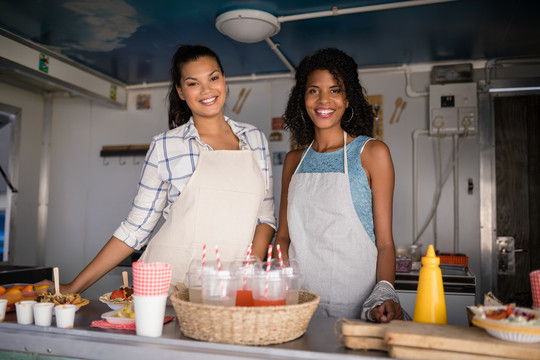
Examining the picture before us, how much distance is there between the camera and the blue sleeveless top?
1787 millimetres

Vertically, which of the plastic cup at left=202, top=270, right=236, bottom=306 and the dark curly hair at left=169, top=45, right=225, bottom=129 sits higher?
the dark curly hair at left=169, top=45, right=225, bottom=129

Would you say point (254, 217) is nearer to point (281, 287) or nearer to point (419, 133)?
point (281, 287)

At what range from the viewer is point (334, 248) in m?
1.77

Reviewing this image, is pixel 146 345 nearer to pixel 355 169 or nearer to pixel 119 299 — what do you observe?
pixel 119 299

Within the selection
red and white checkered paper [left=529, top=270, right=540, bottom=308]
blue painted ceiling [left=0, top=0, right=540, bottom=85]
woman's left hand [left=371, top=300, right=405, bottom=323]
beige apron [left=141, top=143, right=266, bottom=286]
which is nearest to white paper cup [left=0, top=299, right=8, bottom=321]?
beige apron [left=141, top=143, right=266, bottom=286]

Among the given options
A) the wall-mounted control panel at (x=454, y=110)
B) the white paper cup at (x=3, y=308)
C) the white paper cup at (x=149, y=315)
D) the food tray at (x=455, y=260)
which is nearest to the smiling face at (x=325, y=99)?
the white paper cup at (x=149, y=315)

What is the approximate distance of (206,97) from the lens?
5.98 feet

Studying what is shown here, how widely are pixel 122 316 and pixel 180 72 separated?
959mm

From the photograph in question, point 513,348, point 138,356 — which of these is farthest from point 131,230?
point 513,348

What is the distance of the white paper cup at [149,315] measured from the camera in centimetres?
120

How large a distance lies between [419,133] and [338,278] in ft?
8.01

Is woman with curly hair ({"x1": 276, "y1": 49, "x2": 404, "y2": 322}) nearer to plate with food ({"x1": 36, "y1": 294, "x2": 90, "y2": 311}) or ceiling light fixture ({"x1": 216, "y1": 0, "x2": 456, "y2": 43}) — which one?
plate with food ({"x1": 36, "y1": 294, "x2": 90, "y2": 311})

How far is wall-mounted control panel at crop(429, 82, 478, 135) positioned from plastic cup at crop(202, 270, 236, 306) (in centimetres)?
301

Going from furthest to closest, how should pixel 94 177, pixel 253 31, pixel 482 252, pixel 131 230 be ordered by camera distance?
pixel 94 177, pixel 482 252, pixel 253 31, pixel 131 230
